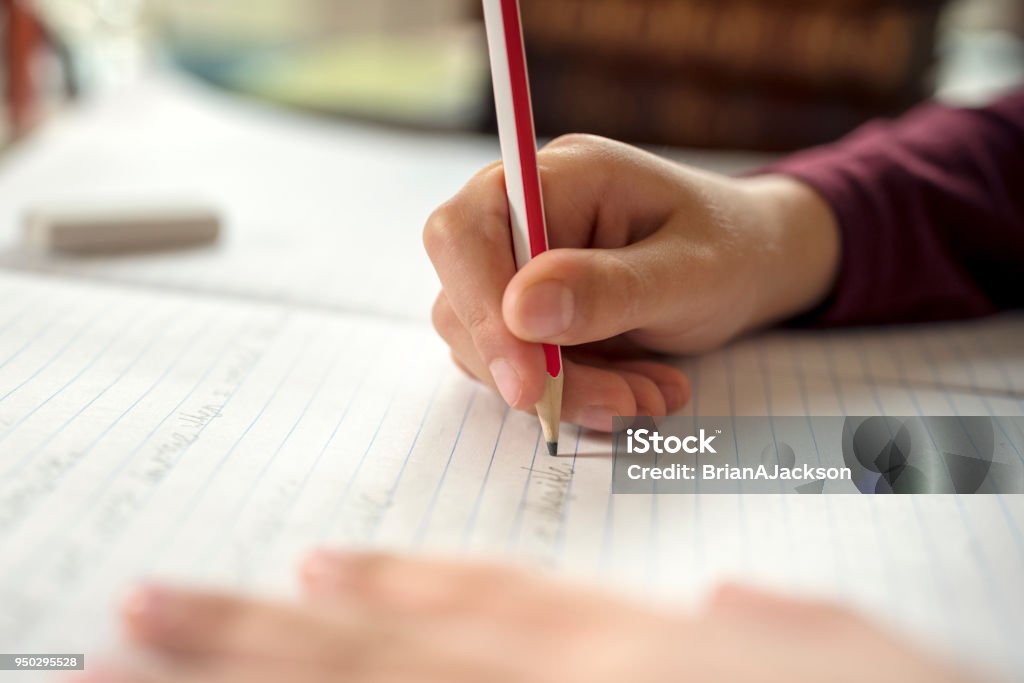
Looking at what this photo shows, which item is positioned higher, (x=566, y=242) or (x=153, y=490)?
(x=566, y=242)

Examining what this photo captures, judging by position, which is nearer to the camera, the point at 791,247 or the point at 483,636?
the point at 483,636

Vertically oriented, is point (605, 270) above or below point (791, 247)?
below

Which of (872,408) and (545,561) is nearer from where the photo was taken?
(545,561)

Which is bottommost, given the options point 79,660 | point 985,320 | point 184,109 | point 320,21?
point 79,660

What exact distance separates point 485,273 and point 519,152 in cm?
5

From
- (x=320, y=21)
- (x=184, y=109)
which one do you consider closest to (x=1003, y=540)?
(x=184, y=109)

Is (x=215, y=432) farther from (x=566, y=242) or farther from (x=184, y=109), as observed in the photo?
(x=184, y=109)

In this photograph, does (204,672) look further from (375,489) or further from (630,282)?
(630,282)

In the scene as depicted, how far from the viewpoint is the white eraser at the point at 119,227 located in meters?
0.56

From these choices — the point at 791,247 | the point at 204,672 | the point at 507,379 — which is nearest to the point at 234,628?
the point at 204,672

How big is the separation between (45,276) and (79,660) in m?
0.34

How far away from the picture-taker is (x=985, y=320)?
0.54 m

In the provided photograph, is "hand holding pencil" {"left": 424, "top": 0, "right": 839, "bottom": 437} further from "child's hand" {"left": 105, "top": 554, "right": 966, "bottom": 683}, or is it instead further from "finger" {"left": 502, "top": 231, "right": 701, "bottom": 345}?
"child's hand" {"left": 105, "top": 554, "right": 966, "bottom": 683}

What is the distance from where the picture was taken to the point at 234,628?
25 cm
